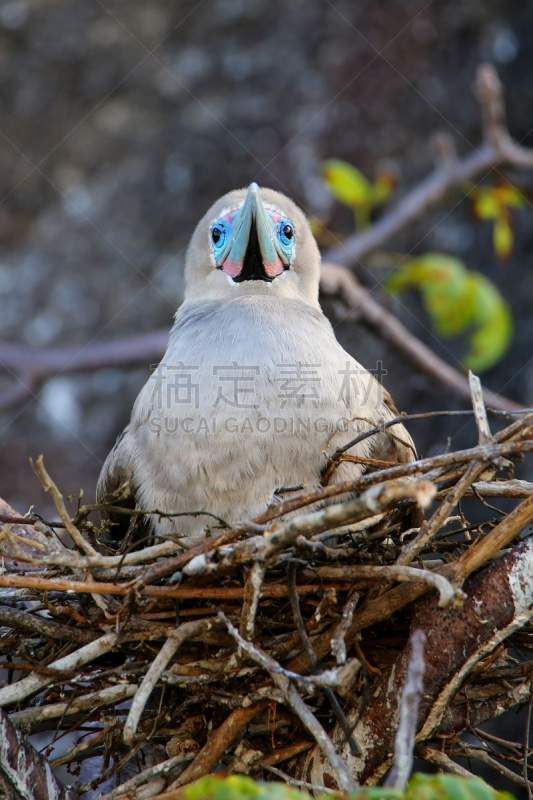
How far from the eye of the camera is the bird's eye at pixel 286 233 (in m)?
3.24

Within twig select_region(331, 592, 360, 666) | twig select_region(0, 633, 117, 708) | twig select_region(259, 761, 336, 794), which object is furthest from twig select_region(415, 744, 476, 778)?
twig select_region(0, 633, 117, 708)

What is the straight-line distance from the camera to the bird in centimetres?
250

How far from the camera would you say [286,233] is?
3.28 metres

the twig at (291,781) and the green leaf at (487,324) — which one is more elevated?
the green leaf at (487,324)

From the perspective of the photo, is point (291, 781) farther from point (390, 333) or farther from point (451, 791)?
point (390, 333)

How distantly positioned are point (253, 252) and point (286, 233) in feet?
0.80

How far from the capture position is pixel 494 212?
4340 millimetres

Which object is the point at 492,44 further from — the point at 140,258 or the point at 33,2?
the point at 33,2

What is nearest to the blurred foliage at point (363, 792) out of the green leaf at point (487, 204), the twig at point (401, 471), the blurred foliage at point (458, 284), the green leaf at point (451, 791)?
the green leaf at point (451, 791)

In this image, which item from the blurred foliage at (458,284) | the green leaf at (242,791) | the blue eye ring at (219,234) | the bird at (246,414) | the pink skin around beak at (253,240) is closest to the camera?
the green leaf at (242,791)

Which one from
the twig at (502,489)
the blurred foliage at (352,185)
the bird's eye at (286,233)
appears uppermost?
the blurred foliage at (352,185)

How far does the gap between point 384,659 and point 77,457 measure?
12.0 feet

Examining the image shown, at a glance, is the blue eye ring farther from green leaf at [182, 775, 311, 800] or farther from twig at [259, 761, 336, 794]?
green leaf at [182, 775, 311, 800]

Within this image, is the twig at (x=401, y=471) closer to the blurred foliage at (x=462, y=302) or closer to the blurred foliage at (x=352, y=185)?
the blurred foliage at (x=462, y=302)
